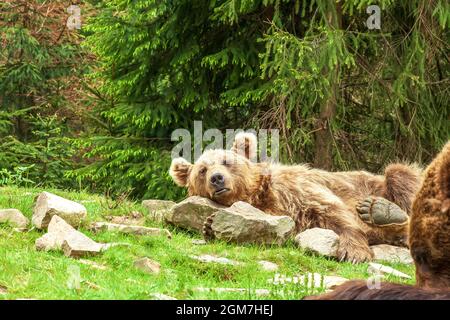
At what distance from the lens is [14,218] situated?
7.07 metres

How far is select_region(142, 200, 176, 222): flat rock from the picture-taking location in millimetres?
8539

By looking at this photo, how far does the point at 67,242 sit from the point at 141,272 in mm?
715

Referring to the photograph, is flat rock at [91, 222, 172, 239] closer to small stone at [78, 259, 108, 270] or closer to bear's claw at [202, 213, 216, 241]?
bear's claw at [202, 213, 216, 241]

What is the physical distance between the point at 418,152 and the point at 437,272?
27.0ft

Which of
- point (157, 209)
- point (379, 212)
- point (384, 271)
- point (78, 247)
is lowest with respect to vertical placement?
point (384, 271)

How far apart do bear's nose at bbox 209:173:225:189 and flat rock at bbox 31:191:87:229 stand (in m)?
1.70

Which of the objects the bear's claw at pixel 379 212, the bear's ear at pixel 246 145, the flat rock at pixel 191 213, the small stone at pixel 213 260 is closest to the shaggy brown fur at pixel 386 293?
the small stone at pixel 213 260

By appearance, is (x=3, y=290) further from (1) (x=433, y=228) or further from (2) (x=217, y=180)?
(2) (x=217, y=180)

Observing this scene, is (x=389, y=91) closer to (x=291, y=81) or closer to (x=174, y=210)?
(x=291, y=81)

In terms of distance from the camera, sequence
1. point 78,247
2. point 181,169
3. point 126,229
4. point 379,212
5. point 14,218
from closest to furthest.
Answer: point 78,247 → point 14,218 → point 126,229 → point 379,212 → point 181,169

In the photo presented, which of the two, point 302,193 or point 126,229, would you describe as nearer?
point 126,229

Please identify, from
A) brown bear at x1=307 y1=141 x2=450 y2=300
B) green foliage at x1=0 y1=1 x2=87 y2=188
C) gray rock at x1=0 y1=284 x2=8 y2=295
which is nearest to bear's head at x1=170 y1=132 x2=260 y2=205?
gray rock at x1=0 y1=284 x2=8 y2=295

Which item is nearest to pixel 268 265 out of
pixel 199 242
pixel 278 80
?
pixel 199 242
